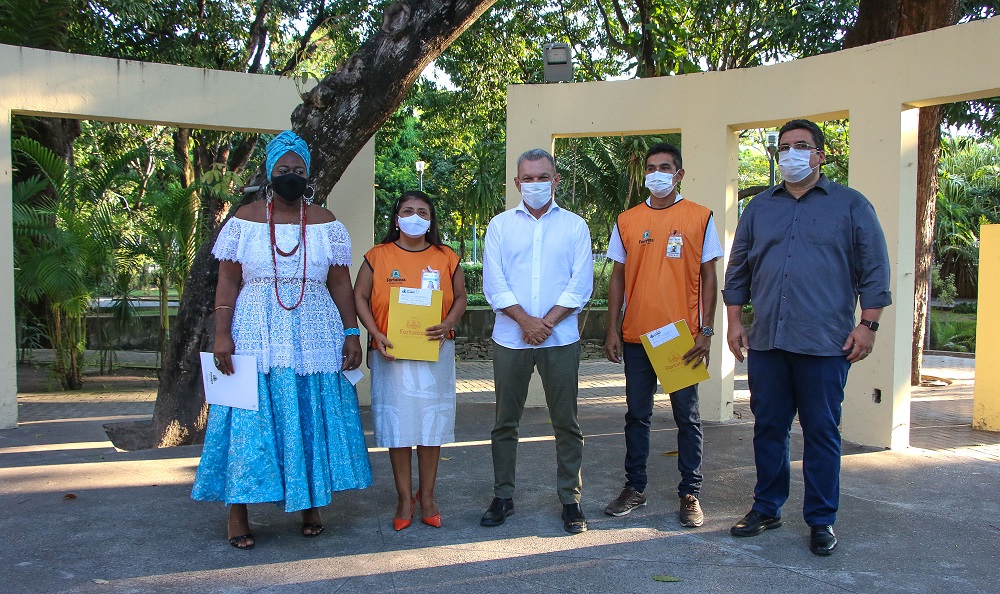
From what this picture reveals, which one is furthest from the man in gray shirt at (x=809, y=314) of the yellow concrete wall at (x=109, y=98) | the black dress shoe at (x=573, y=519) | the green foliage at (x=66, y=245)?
the green foliage at (x=66, y=245)

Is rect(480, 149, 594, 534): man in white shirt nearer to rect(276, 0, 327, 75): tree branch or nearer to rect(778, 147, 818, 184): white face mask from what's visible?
rect(778, 147, 818, 184): white face mask

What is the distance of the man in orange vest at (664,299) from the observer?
437 cm

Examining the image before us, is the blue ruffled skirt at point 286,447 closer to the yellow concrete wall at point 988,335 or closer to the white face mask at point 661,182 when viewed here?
the white face mask at point 661,182

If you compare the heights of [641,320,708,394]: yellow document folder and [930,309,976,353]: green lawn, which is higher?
[641,320,708,394]: yellow document folder

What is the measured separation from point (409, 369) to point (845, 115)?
4.29 meters

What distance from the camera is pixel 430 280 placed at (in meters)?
4.25

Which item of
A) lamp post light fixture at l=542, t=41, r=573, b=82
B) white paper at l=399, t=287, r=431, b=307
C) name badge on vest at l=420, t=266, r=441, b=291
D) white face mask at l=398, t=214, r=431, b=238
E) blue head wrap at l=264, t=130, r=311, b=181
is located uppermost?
lamp post light fixture at l=542, t=41, r=573, b=82

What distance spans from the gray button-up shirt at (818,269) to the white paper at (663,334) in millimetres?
426

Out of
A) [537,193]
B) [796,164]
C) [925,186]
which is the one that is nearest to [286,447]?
[537,193]

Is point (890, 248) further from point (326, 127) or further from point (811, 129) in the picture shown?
point (326, 127)

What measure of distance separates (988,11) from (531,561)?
10581 millimetres

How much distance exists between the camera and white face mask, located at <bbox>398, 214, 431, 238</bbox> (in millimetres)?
4207

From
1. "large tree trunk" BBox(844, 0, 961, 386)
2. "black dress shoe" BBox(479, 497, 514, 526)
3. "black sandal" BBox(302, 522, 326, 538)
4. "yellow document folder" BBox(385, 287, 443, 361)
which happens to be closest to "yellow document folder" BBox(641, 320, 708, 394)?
"black dress shoe" BBox(479, 497, 514, 526)

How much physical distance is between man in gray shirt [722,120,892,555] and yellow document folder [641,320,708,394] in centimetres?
26
